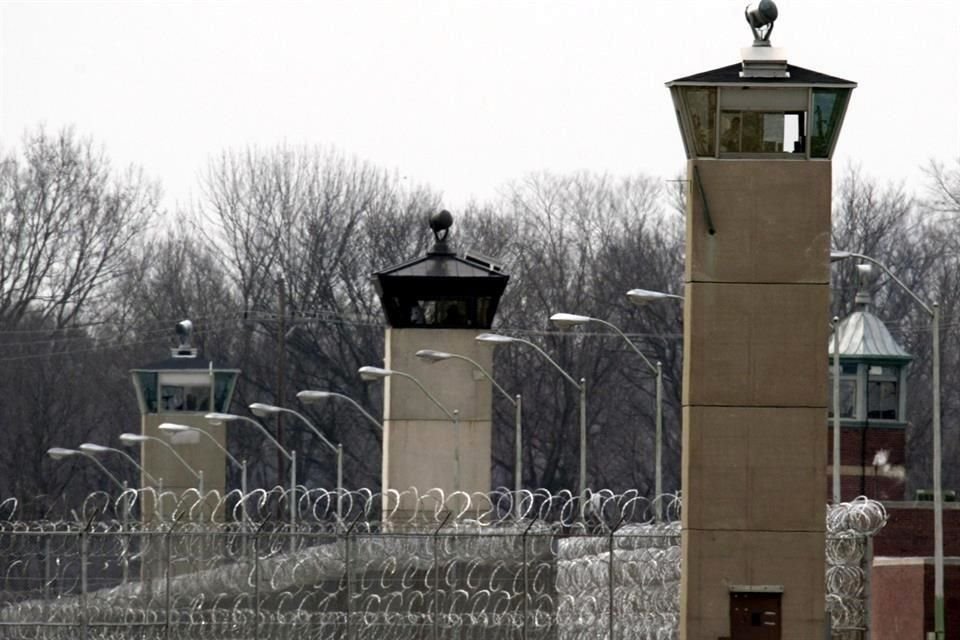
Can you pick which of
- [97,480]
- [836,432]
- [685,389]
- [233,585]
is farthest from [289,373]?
[685,389]

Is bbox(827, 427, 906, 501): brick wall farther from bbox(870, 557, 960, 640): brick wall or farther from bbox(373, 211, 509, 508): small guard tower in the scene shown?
bbox(870, 557, 960, 640): brick wall

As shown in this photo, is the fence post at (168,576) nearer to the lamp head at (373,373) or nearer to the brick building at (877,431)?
the lamp head at (373,373)

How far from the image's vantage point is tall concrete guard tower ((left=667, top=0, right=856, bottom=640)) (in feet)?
83.3

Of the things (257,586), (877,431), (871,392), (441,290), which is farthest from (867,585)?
(871,392)

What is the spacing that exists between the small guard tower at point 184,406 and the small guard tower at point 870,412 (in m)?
19.9

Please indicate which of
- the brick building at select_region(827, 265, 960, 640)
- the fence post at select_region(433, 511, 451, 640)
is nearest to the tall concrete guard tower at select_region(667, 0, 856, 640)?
the fence post at select_region(433, 511, 451, 640)

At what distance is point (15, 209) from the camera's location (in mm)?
87500

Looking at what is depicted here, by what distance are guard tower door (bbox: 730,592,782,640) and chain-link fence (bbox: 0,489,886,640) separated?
3315mm

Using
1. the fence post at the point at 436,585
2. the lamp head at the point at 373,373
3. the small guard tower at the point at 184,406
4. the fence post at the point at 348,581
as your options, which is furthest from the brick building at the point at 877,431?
the small guard tower at the point at 184,406

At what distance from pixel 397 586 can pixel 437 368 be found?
14.5m

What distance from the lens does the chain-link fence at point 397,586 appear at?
A: 29.6m

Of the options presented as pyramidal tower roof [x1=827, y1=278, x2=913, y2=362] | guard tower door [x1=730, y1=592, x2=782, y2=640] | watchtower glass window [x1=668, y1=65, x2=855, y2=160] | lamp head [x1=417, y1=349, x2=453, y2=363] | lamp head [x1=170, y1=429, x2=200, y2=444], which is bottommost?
guard tower door [x1=730, y1=592, x2=782, y2=640]

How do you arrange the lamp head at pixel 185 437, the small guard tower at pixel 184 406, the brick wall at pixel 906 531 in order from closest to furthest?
the brick wall at pixel 906 531 < the lamp head at pixel 185 437 < the small guard tower at pixel 184 406

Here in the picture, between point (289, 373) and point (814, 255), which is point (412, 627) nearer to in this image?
point (814, 255)
